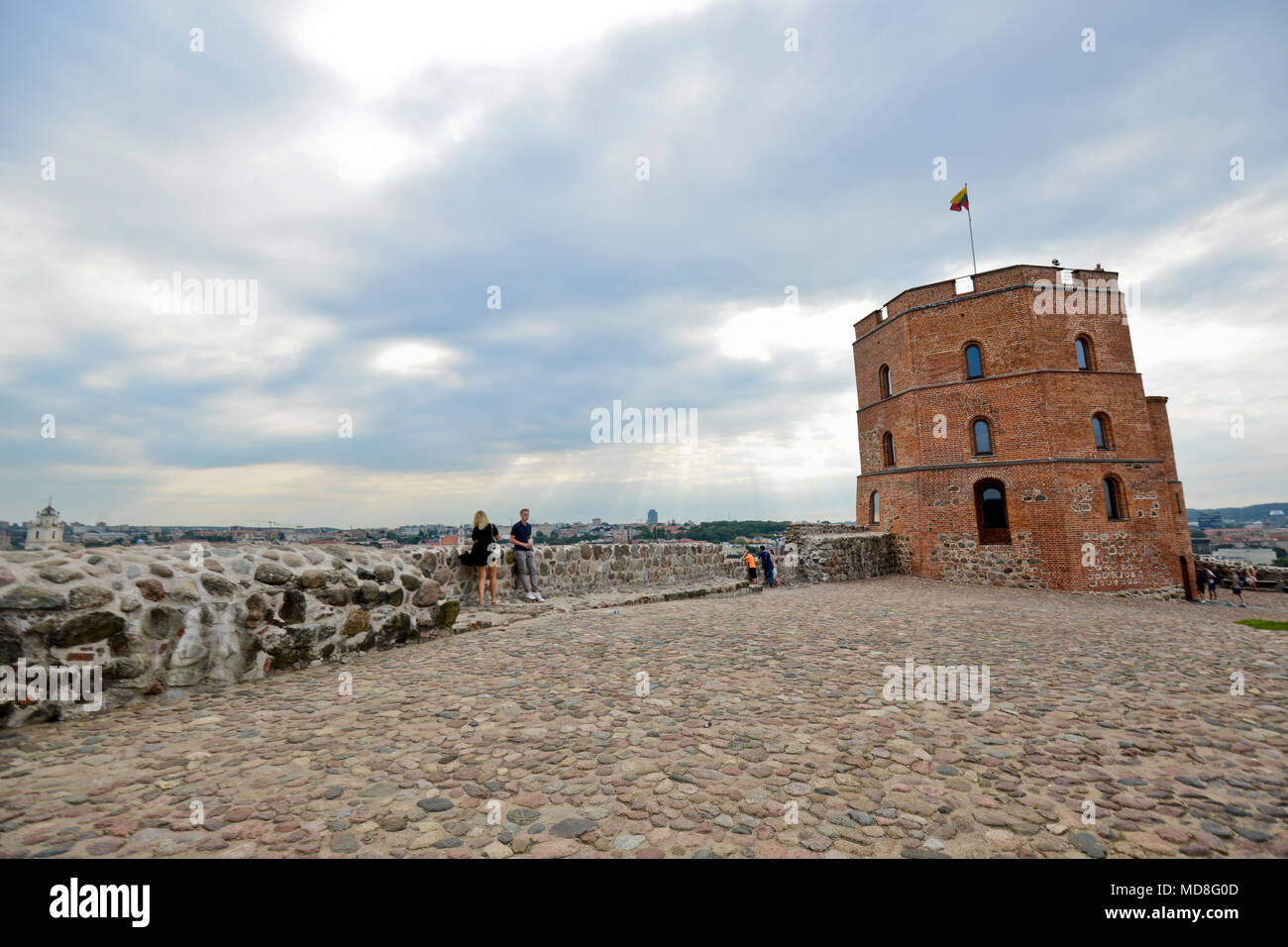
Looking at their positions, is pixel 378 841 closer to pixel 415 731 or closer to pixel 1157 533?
pixel 415 731

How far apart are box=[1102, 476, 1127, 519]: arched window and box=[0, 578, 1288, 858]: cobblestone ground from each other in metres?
17.0

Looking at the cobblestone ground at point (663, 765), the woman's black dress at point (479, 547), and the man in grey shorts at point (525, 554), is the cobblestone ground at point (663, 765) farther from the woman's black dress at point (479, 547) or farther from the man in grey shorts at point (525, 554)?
the man in grey shorts at point (525, 554)

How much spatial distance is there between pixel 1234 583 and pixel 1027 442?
1679cm

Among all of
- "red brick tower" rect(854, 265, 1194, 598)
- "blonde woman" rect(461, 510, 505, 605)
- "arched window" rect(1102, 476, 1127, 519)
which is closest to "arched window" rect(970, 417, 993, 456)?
"red brick tower" rect(854, 265, 1194, 598)

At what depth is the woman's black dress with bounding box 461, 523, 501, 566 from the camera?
9757mm

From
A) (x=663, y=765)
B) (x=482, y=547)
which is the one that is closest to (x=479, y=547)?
(x=482, y=547)

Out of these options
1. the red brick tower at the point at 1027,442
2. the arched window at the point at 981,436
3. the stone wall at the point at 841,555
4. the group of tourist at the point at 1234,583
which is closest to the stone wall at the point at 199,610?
the stone wall at the point at 841,555

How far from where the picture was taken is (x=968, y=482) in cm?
1998

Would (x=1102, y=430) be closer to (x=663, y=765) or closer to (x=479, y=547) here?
(x=479, y=547)

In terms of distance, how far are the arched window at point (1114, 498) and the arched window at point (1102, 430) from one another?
4.17 feet

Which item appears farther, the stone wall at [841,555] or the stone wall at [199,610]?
the stone wall at [841,555]

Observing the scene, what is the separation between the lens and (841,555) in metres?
19.3

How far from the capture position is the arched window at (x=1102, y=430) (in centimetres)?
1988
